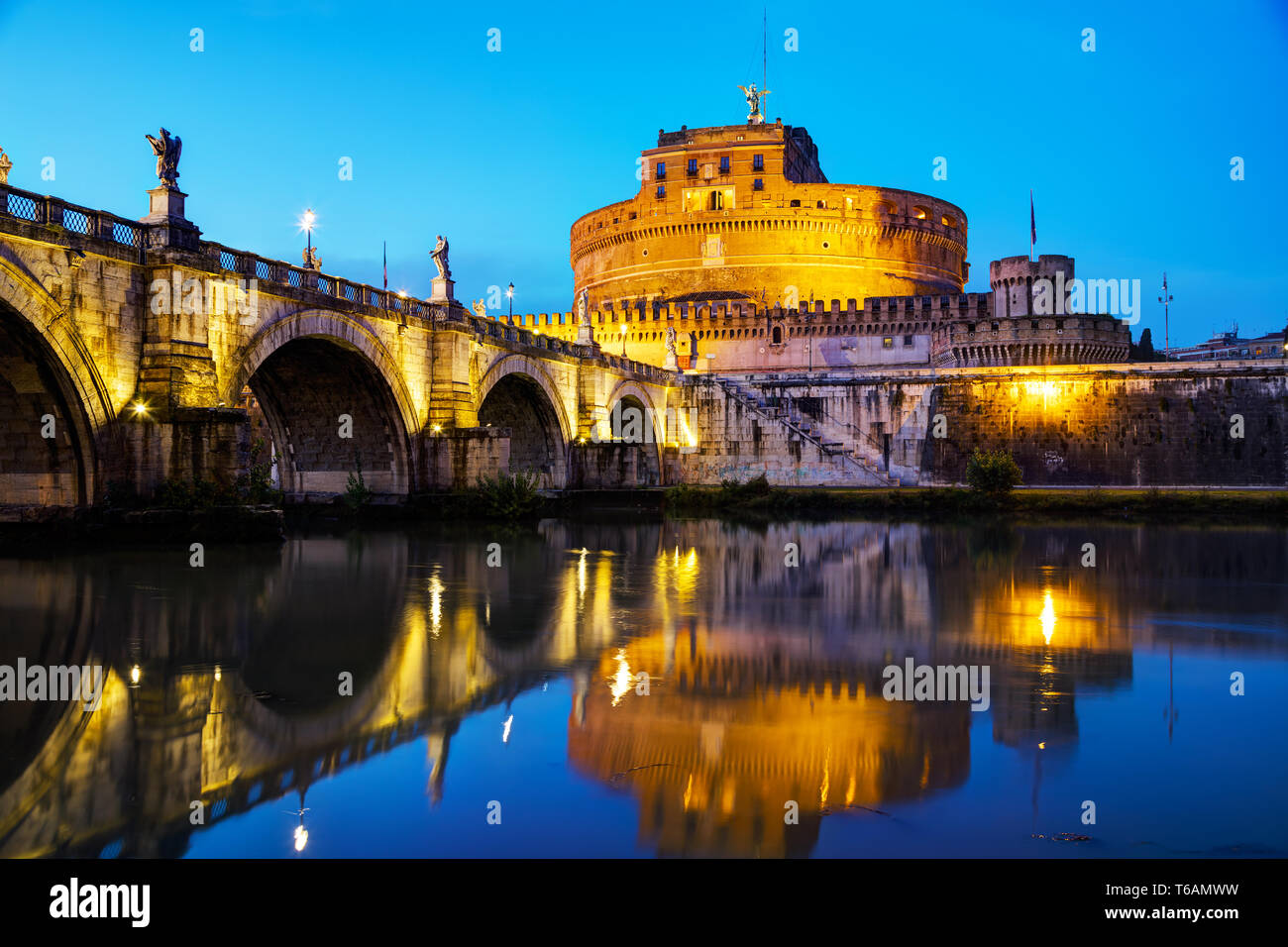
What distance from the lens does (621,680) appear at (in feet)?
26.1

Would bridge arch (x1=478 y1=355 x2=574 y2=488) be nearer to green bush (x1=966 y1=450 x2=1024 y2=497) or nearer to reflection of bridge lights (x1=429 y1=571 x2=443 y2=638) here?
green bush (x1=966 y1=450 x2=1024 y2=497)

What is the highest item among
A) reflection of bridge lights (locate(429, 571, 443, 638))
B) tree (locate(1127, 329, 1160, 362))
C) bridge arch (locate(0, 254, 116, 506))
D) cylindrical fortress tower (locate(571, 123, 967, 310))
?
cylindrical fortress tower (locate(571, 123, 967, 310))

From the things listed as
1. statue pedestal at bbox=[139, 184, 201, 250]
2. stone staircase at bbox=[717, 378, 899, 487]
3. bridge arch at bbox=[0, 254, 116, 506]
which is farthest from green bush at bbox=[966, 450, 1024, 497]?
bridge arch at bbox=[0, 254, 116, 506]

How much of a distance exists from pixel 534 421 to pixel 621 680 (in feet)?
93.1

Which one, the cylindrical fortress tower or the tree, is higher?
the cylindrical fortress tower

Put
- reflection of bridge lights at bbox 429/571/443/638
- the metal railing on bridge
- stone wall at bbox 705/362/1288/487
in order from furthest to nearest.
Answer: stone wall at bbox 705/362/1288/487 → the metal railing on bridge → reflection of bridge lights at bbox 429/571/443/638

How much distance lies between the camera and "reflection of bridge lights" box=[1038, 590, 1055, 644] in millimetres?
10070

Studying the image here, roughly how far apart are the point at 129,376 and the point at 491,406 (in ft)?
60.3

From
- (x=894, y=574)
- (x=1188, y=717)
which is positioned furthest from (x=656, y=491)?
(x=1188, y=717)

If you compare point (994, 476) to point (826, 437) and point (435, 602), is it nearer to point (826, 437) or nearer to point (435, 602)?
point (826, 437)

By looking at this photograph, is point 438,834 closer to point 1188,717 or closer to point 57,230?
point 1188,717

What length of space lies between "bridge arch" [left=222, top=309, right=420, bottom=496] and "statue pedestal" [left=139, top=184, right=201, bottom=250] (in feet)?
15.5
